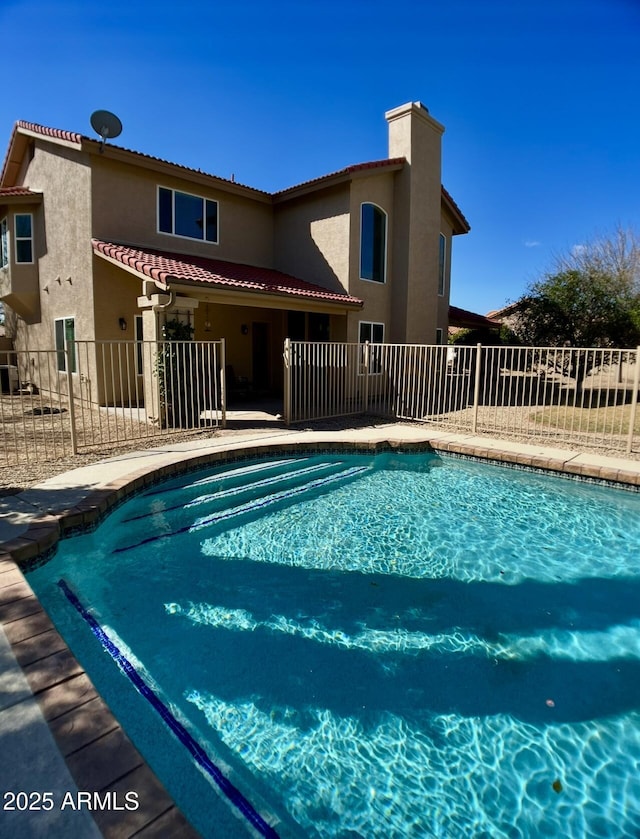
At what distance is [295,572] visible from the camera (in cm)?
515

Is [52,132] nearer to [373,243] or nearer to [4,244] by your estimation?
[4,244]

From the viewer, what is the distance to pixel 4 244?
16016 millimetres

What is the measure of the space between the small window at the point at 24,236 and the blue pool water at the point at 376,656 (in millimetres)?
13089

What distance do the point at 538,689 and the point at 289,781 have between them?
202cm

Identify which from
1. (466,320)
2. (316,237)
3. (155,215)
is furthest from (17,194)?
(466,320)

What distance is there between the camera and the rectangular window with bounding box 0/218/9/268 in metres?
15.7

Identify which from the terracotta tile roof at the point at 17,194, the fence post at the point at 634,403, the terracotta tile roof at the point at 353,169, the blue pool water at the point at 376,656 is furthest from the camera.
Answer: the terracotta tile roof at the point at 17,194

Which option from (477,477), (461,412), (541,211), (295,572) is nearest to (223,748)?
(295,572)

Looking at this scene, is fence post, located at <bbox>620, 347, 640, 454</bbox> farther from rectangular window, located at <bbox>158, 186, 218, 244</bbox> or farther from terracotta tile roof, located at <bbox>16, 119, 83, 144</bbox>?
terracotta tile roof, located at <bbox>16, 119, 83, 144</bbox>

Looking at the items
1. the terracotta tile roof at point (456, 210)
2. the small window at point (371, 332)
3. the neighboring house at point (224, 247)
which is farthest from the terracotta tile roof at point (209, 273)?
the terracotta tile roof at point (456, 210)

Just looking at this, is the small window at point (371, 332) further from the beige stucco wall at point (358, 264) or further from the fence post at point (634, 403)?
the fence post at point (634, 403)

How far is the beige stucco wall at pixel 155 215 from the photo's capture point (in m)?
12.3

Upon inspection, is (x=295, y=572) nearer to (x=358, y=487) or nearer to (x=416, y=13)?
(x=358, y=487)

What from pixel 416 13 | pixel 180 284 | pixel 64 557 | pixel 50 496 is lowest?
pixel 64 557
